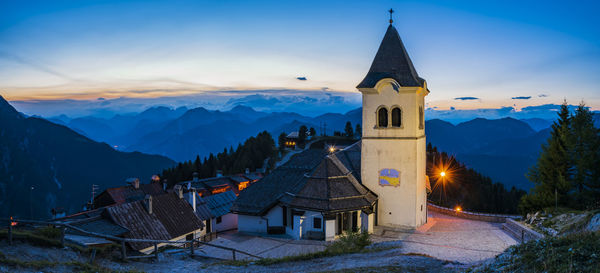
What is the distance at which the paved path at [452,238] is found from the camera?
19.3m

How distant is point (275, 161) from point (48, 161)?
11769cm

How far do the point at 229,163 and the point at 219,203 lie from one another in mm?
51843

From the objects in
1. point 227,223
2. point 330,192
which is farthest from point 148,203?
point 330,192

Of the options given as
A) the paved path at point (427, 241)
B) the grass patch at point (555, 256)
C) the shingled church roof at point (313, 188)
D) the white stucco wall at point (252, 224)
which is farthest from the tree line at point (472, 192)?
the grass patch at point (555, 256)

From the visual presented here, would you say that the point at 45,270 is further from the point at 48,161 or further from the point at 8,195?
the point at 48,161

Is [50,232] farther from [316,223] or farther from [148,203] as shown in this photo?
[316,223]

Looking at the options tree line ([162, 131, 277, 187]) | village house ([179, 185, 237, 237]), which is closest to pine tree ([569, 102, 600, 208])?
village house ([179, 185, 237, 237])

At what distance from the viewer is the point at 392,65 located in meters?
25.9

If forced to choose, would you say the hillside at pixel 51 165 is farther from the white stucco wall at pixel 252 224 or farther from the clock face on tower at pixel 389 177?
the clock face on tower at pixel 389 177

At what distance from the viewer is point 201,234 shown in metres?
28.4

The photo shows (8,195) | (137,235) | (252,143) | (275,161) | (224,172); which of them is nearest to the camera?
(137,235)

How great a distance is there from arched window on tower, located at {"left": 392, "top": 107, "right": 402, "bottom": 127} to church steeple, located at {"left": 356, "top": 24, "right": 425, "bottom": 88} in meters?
1.89

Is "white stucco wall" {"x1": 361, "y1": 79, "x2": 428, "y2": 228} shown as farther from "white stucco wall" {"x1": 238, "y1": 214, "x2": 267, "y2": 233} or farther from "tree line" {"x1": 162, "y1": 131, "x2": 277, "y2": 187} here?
"tree line" {"x1": 162, "y1": 131, "x2": 277, "y2": 187}

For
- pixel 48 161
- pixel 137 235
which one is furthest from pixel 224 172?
pixel 48 161
